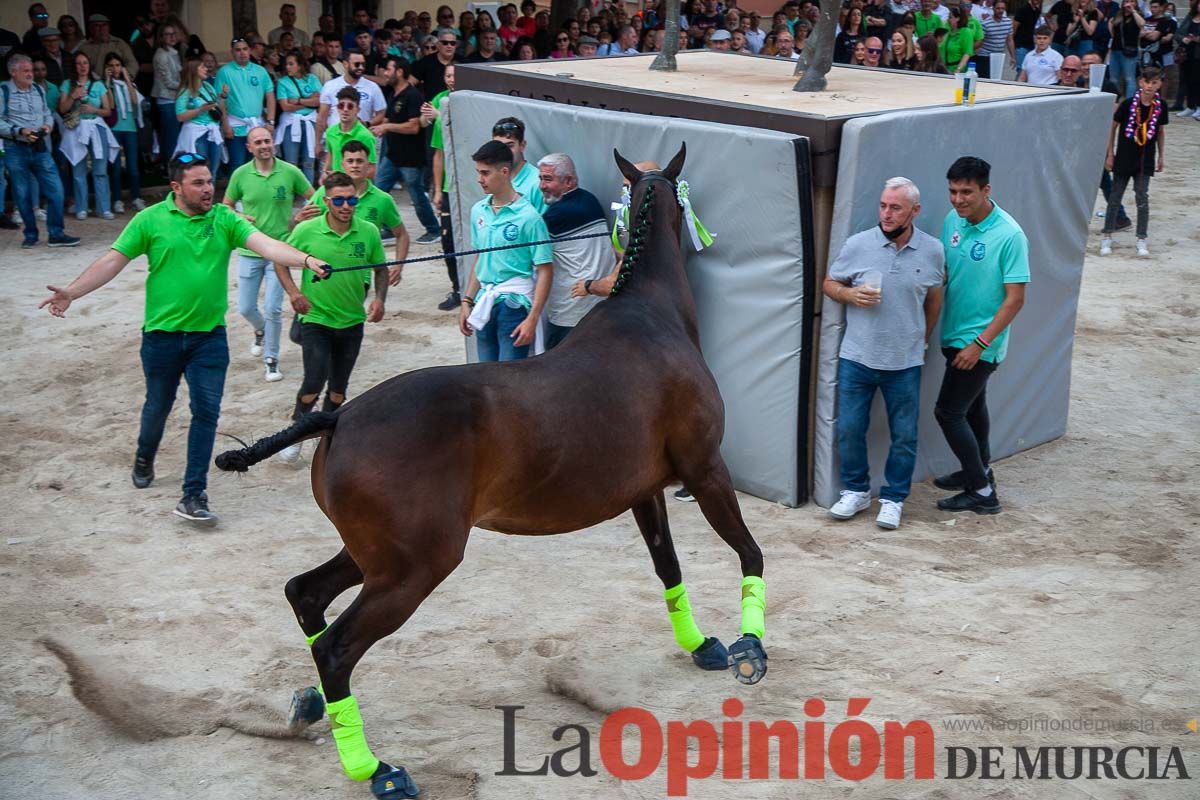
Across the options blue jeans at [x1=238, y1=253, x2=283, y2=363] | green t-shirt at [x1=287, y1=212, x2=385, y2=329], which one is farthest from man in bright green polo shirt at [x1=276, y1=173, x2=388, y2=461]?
blue jeans at [x1=238, y1=253, x2=283, y2=363]

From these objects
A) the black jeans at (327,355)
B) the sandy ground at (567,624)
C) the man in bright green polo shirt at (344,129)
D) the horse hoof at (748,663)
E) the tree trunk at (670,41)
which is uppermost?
the tree trunk at (670,41)

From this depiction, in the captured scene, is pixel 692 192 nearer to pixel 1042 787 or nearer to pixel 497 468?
pixel 497 468

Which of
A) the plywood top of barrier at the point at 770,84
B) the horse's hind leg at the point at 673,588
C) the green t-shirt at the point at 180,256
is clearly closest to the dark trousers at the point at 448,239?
the plywood top of barrier at the point at 770,84

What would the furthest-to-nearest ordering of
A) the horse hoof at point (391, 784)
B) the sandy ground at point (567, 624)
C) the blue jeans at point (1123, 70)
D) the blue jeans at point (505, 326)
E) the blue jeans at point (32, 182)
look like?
1. the blue jeans at point (1123, 70)
2. the blue jeans at point (32, 182)
3. the blue jeans at point (505, 326)
4. the sandy ground at point (567, 624)
5. the horse hoof at point (391, 784)

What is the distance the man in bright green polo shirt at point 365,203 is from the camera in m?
8.17

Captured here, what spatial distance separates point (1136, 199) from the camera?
13.1 metres

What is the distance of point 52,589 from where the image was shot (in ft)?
21.1

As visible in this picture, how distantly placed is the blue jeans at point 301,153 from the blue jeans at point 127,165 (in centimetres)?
179

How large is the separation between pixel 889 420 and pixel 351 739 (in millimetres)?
3759

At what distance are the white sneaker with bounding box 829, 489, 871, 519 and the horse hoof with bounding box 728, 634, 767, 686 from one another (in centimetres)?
236

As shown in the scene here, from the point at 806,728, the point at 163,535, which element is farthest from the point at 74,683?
the point at 806,728

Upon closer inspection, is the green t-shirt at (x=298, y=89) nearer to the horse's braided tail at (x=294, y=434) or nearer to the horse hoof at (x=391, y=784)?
the horse's braided tail at (x=294, y=434)

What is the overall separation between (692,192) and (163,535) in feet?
11.9

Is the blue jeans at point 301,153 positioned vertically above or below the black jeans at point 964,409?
above
